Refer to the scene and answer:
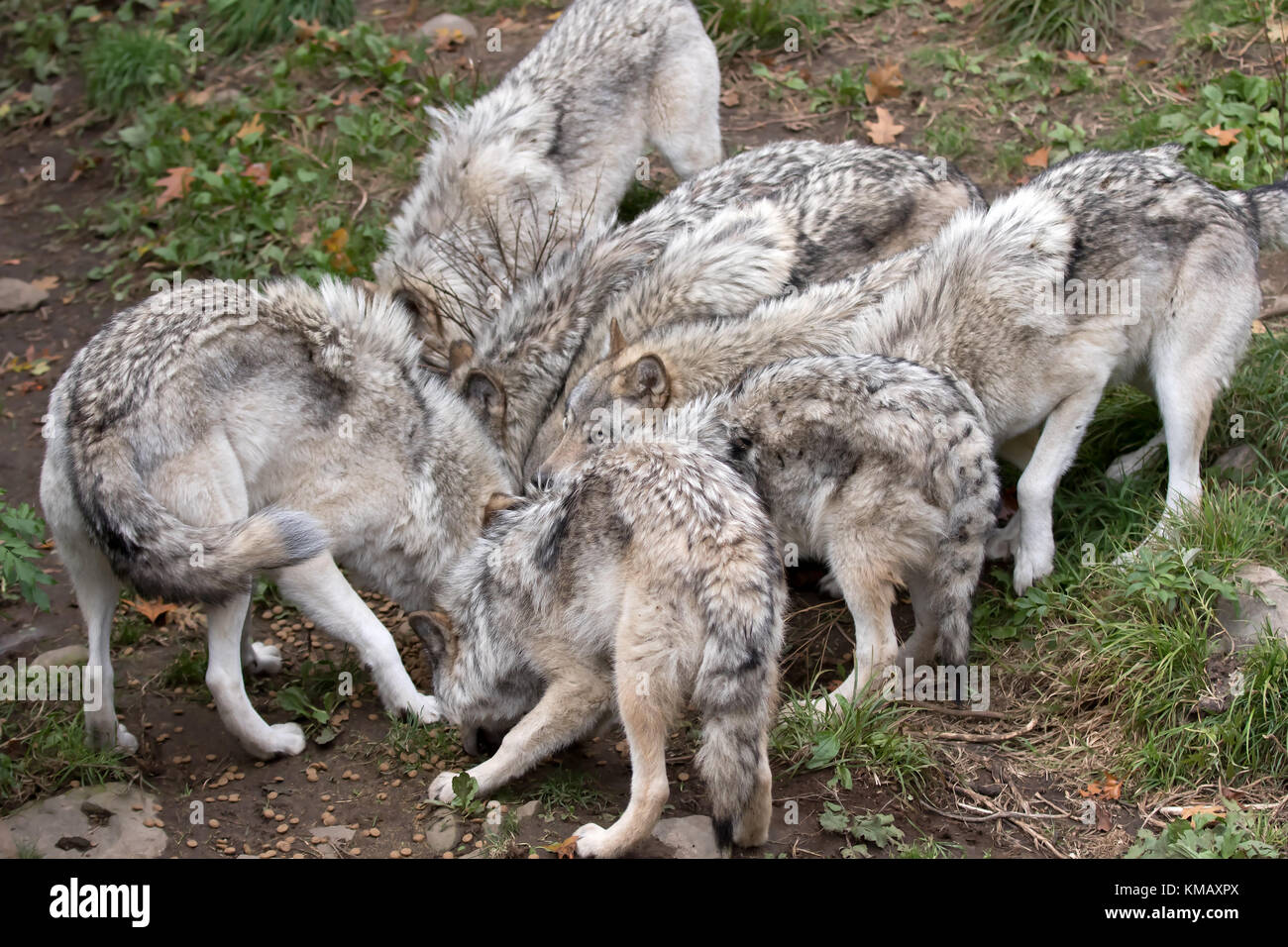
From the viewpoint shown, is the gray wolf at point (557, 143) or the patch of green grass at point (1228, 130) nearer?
the patch of green grass at point (1228, 130)

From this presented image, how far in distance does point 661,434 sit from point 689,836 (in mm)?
1713

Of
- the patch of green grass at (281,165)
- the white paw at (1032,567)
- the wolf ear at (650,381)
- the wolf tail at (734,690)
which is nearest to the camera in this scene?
the wolf tail at (734,690)

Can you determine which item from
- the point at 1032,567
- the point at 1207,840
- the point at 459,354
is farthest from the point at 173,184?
the point at 1207,840

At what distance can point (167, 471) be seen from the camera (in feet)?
16.4

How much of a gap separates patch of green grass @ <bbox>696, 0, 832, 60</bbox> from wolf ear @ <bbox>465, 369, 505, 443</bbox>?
183 inches

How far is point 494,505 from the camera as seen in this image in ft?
18.4

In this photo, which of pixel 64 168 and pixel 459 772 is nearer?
pixel 459 772

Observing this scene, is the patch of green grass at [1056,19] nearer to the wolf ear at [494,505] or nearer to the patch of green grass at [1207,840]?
the wolf ear at [494,505]

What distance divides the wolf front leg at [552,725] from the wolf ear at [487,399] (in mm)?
1890

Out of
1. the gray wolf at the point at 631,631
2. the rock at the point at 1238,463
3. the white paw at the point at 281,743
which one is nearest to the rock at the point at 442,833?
the gray wolf at the point at 631,631

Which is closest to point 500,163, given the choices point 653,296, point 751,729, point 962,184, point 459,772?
point 653,296

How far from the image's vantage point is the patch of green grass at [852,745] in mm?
4855
